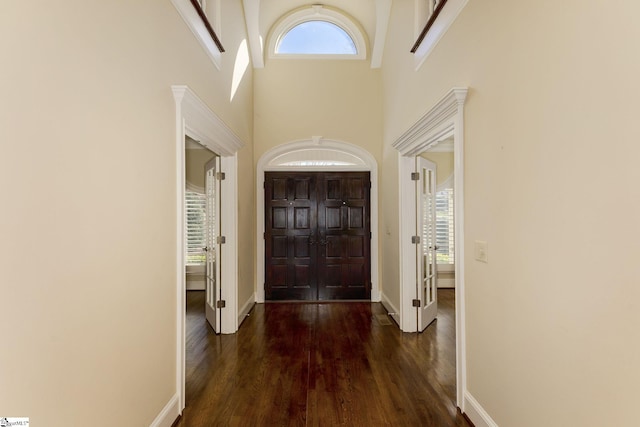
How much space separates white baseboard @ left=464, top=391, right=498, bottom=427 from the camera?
197 centimetres

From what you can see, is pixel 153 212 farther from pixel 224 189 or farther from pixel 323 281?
pixel 323 281

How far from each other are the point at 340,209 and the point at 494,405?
3.60 metres

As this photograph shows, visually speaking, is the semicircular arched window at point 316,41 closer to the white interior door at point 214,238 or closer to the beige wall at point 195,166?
the beige wall at point 195,166

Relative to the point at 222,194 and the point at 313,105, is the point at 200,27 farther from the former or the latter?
the point at 313,105

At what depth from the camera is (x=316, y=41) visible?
17.1 feet

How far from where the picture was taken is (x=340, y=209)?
5.21 metres

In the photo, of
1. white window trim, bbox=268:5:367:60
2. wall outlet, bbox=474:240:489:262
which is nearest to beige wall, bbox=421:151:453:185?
white window trim, bbox=268:5:367:60

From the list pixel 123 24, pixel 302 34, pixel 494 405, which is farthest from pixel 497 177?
pixel 302 34

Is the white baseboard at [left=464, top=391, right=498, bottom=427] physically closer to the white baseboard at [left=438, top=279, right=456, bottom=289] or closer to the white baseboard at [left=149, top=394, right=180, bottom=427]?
the white baseboard at [left=149, top=394, right=180, bottom=427]

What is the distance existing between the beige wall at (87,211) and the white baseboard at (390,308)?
9.30 ft

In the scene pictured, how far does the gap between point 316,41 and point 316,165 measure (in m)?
2.09

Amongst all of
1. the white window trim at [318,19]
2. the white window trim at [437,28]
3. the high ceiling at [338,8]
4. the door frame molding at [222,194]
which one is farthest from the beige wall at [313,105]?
the white window trim at [437,28]

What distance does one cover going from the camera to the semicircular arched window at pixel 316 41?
205 inches

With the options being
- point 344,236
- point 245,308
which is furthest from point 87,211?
point 344,236
